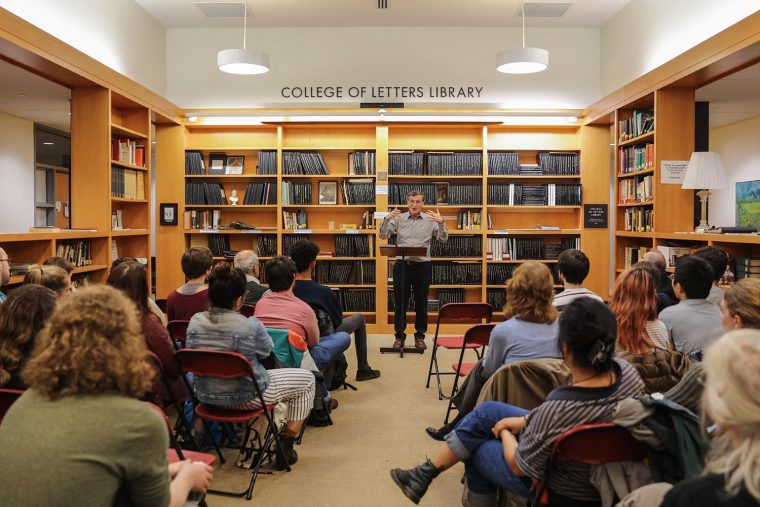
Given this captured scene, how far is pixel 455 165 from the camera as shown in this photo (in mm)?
7855

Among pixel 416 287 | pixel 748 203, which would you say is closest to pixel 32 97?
pixel 416 287

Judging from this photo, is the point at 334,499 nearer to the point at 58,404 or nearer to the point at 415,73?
the point at 58,404

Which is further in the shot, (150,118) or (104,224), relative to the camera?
(150,118)

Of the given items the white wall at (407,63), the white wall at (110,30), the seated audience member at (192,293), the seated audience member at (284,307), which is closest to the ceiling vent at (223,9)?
the white wall at (407,63)

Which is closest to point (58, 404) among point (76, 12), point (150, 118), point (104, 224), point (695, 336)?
point (695, 336)

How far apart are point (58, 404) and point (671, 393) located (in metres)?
1.92

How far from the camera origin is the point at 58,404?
1389 mm

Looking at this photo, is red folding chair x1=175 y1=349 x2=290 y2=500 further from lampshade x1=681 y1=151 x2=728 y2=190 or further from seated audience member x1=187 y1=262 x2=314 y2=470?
lampshade x1=681 y1=151 x2=728 y2=190

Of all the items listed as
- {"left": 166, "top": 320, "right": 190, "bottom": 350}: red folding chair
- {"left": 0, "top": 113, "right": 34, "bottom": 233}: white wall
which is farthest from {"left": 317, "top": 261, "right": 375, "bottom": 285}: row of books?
{"left": 0, "top": 113, "right": 34, "bottom": 233}: white wall

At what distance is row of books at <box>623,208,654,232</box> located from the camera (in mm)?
6324

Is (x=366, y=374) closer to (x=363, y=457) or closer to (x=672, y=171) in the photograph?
(x=363, y=457)

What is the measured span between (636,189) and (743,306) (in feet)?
14.7

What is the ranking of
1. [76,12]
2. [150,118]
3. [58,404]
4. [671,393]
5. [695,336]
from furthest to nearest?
1. [150,118]
2. [76,12]
3. [695,336]
4. [671,393]
5. [58,404]

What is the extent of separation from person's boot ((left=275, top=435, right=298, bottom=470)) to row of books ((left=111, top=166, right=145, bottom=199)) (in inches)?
155
